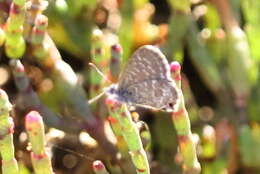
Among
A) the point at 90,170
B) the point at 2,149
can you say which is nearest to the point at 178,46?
the point at 90,170

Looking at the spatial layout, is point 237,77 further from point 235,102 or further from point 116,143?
point 116,143

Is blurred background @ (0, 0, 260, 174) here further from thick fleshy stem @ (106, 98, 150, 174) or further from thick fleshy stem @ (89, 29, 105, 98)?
thick fleshy stem @ (106, 98, 150, 174)

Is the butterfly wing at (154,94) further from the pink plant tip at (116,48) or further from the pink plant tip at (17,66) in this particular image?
the pink plant tip at (17,66)

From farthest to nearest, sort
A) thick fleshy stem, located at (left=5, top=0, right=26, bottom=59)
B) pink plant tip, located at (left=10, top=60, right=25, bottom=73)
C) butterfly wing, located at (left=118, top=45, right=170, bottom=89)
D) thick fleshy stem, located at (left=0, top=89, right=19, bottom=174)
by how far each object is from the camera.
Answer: pink plant tip, located at (left=10, top=60, right=25, bottom=73), thick fleshy stem, located at (left=5, top=0, right=26, bottom=59), butterfly wing, located at (left=118, top=45, right=170, bottom=89), thick fleshy stem, located at (left=0, top=89, right=19, bottom=174)

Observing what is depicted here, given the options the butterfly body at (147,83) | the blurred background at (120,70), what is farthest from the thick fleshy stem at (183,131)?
the blurred background at (120,70)

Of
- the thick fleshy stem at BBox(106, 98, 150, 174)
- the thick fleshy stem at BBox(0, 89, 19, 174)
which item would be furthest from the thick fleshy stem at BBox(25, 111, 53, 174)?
the thick fleshy stem at BBox(106, 98, 150, 174)

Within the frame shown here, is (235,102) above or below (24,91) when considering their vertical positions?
below
